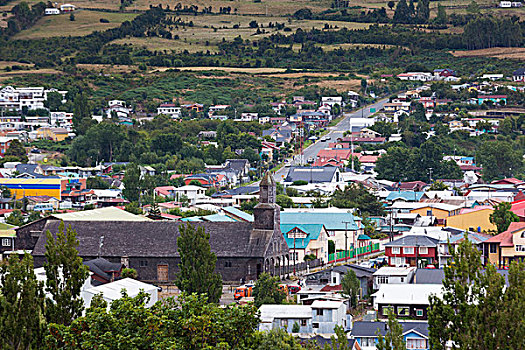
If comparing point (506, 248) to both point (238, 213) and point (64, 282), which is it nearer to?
point (238, 213)

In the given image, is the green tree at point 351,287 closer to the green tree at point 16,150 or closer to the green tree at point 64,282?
the green tree at point 64,282

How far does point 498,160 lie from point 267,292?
61.8 meters

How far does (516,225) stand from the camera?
57.3 metres

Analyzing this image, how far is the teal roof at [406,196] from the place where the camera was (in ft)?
275

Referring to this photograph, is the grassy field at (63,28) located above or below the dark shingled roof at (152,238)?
below

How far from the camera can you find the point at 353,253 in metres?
65.1

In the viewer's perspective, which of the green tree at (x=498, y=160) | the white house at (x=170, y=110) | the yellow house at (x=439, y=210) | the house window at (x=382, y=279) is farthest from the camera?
the white house at (x=170, y=110)

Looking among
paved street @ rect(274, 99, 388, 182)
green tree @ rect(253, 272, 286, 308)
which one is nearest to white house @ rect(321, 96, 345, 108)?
paved street @ rect(274, 99, 388, 182)

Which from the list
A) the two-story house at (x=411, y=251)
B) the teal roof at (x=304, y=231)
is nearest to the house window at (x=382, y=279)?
the two-story house at (x=411, y=251)

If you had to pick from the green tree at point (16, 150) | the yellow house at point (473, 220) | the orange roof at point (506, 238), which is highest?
the orange roof at point (506, 238)

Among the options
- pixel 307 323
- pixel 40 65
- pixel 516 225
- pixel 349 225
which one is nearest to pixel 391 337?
pixel 307 323

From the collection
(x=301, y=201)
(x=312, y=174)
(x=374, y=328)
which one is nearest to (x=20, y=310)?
(x=374, y=328)

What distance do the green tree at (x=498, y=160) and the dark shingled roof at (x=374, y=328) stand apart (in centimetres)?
6489

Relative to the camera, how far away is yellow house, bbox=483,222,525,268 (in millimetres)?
54469
